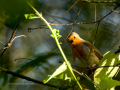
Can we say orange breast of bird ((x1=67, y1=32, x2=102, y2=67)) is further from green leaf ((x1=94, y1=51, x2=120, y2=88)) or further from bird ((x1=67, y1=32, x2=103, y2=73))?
green leaf ((x1=94, y1=51, x2=120, y2=88))

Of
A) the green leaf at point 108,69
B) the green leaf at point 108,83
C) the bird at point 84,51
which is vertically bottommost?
the bird at point 84,51

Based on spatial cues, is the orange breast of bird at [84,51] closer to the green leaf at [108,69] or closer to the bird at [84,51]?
the bird at [84,51]

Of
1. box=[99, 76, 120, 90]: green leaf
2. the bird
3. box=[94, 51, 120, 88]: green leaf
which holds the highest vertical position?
box=[99, 76, 120, 90]: green leaf

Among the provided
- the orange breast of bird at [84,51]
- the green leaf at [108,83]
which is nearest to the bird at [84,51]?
the orange breast of bird at [84,51]

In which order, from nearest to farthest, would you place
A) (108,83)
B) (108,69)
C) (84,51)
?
1. (108,83)
2. (108,69)
3. (84,51)

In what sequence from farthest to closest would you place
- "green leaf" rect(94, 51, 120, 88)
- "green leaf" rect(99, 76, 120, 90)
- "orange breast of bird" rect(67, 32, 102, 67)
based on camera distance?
"orange breast of bird" rect(67, 32, 102, 67) < "green leaf" rect(94, 51, 120, 88) < "green leaf" rect(99, 76, 120, 90)

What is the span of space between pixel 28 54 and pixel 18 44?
1.15ft

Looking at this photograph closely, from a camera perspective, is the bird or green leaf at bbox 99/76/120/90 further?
the bird

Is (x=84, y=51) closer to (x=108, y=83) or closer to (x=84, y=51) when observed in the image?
(x=84, y=51)

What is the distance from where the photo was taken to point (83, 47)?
192 centimetres

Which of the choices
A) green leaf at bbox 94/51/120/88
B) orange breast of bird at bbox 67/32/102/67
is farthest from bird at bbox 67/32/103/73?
green leaf at bbox 94/51/120/88

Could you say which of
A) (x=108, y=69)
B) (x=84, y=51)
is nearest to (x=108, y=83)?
(x=108, y=69)

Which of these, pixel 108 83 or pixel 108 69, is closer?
pixel 108 83

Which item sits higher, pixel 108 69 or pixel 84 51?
pixel 108 69
